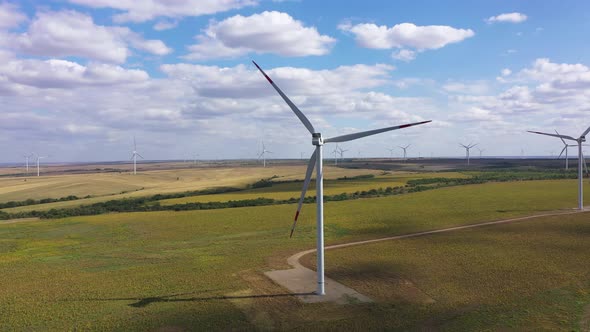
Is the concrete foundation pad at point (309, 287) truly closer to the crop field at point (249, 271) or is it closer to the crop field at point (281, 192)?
the crop field at point (249, 271)

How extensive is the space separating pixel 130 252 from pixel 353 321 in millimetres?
27032

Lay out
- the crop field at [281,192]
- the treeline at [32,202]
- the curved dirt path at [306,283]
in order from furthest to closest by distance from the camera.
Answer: the crop field at [281,192]
the treeline at [32,202]
the curved dirt path at [306,283]

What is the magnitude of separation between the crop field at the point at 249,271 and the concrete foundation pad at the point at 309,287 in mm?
856

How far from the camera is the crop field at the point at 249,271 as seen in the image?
23.2m

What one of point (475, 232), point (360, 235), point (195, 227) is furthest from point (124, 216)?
point (475, 232)

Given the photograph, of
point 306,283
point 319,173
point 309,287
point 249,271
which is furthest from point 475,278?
point 249,271

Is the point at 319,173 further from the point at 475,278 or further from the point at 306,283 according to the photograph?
the point at 475,278

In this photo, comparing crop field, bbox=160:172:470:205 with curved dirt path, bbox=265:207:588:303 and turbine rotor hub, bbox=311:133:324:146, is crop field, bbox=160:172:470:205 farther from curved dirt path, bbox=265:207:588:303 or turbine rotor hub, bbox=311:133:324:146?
→ turbine rotor hub, bbox=311:133:324:146

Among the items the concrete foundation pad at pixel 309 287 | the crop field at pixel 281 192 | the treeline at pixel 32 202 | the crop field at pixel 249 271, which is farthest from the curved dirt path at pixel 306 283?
the treeline at pixel 32 202

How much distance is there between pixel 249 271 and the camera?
32.8 m

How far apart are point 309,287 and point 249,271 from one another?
20.2 ft

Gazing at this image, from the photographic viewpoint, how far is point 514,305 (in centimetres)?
2420

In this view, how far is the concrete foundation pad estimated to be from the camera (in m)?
25.9

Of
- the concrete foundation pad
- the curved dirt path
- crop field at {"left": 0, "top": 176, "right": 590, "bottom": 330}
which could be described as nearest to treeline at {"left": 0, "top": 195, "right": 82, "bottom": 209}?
crop field at {"left": 0, "top": 176, "right": 590, "bottom": 330}
